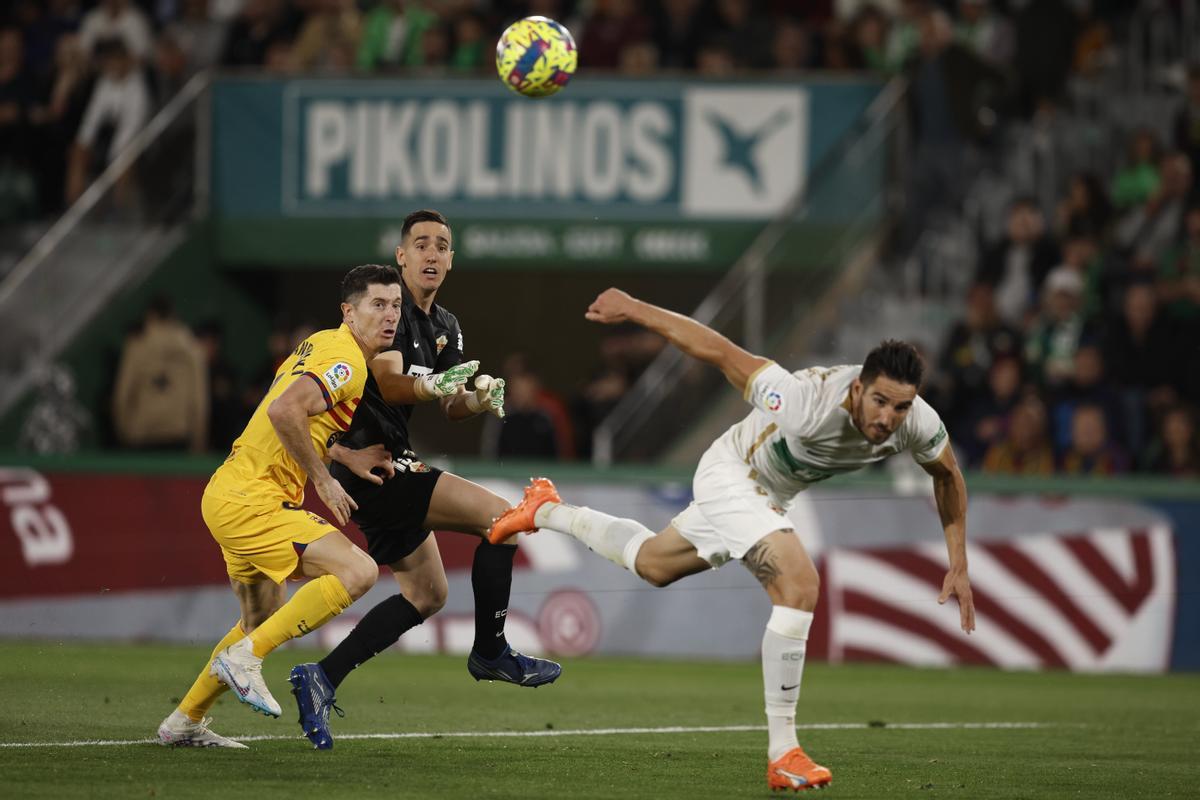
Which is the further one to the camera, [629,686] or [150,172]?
[150,172]

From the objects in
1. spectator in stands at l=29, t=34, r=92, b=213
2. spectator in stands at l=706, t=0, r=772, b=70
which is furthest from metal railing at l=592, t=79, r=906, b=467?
spectator in stands at l=29, t=34, r=92, b=213

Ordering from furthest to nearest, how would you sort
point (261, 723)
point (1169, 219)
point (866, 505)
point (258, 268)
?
point (258, 268) < point (1169, 219) < point (866, 505) < point (261, 723)

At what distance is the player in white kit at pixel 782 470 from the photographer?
7918 millimetres

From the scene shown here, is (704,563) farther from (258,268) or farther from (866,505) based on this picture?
(258,268)

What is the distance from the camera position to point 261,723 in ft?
33.3

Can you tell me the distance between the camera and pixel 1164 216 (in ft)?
54.8

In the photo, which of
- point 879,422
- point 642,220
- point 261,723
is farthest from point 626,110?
point 879,422

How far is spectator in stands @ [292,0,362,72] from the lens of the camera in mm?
19953

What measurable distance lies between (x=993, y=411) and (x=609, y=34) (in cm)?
616

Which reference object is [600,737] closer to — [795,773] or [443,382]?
[443,382]

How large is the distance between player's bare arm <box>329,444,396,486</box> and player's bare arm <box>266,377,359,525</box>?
0.72 meters

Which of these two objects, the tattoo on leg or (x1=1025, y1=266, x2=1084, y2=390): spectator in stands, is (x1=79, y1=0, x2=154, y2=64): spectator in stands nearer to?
(x1=1025, y1=266, x2=1084, y2=390): spectator in stands

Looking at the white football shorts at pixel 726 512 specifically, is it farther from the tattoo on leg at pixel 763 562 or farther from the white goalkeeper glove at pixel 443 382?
the white goalkeeper glove at pixel 443 382

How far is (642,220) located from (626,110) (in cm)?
114
